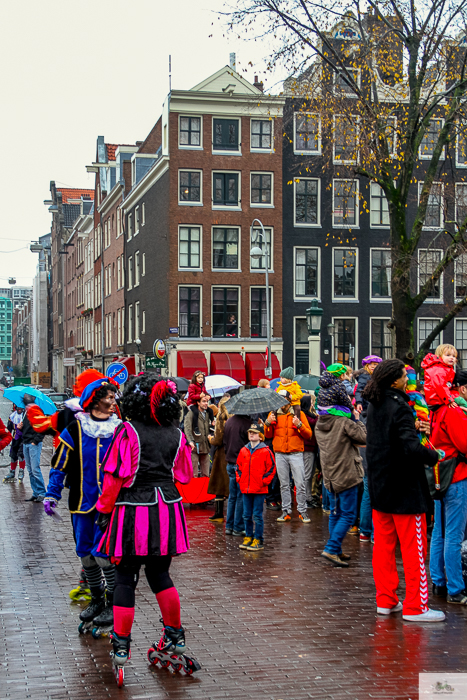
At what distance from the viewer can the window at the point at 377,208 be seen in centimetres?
3638

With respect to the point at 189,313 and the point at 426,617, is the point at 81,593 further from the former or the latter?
the point at 189,313

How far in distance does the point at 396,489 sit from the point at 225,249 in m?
30.8

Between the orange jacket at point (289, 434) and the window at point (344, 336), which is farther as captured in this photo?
the window at point (344, 336)

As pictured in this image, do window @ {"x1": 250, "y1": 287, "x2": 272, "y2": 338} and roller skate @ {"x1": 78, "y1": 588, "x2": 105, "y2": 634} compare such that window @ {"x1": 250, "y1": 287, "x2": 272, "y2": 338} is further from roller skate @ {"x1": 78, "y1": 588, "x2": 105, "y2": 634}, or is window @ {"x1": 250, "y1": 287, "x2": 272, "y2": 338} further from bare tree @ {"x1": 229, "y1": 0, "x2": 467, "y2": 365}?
roller skate @ {"x1": 78, "y1": 588, "x2": 105, "y2": 634}

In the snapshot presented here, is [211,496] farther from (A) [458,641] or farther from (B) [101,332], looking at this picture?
(B) [101,332]

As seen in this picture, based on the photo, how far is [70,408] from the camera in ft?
20.6

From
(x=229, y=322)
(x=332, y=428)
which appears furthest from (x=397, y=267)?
(x=229, y=322)

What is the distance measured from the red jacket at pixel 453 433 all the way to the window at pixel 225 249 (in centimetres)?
3012

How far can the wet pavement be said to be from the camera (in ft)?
15.1

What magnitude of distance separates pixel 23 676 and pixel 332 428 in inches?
169

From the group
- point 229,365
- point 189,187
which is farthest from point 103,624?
point 189,187

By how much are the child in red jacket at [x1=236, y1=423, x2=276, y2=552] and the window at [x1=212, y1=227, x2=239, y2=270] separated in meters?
27.8

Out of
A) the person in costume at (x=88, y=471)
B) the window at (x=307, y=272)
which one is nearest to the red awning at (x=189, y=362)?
the window at (x=307, y=272)

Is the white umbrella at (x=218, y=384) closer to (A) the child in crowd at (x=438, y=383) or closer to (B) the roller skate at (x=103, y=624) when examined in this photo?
(A) the child in crowd at (x=438, y=383)
